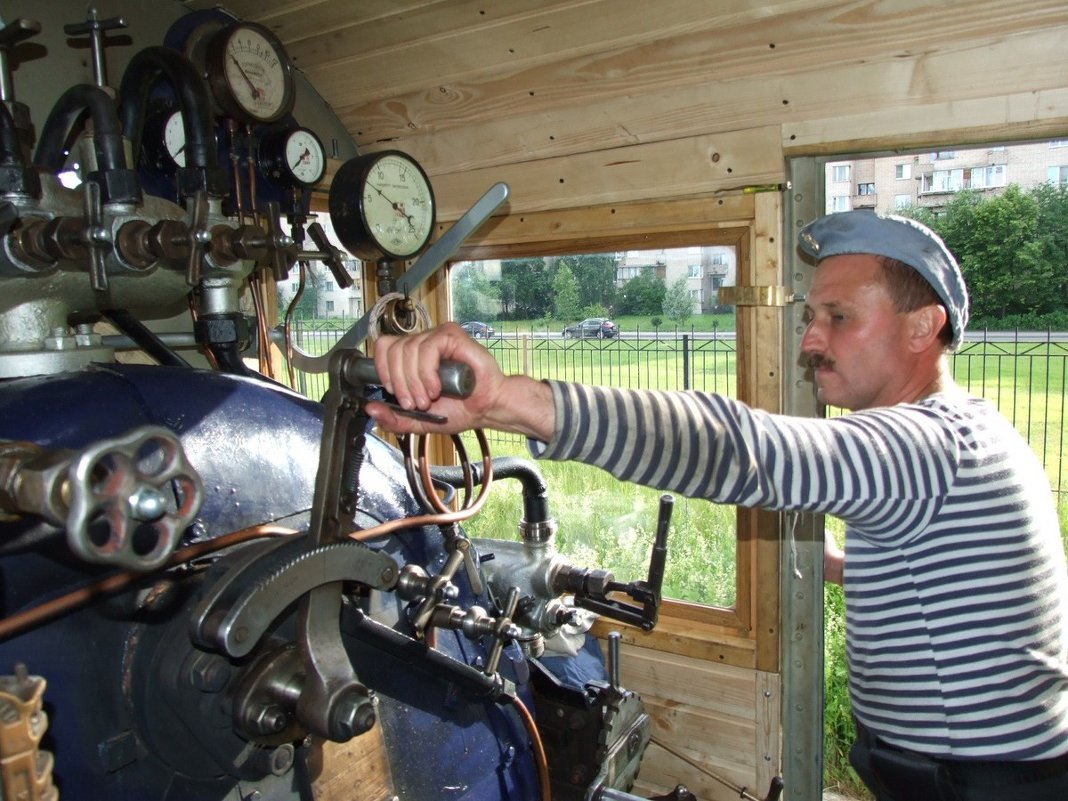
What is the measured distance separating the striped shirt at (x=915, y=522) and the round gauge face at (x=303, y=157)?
47.4 inches

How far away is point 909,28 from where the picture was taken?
1.60 metres

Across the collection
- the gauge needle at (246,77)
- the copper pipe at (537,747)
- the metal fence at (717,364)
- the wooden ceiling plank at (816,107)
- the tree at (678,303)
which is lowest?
the copper pipe at (537,747)

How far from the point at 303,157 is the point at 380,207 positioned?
1.02 feet

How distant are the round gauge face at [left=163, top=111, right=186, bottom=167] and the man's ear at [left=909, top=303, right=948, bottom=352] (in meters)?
1.42

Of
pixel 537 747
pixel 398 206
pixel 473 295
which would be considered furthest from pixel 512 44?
pixel 537 747

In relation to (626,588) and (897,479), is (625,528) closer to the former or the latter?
(626,588)

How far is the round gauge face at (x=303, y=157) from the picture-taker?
5.90 ft

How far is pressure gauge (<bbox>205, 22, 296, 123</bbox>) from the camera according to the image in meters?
1.66

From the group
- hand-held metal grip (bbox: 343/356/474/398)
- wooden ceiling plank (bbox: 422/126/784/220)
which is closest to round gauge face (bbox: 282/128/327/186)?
wooden ceiling plank (bbox: 422/126/784/220)

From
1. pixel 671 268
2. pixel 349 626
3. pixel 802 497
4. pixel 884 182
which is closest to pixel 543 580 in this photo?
pixel 349 626

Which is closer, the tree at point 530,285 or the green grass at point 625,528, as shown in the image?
the green grass at point 625,528

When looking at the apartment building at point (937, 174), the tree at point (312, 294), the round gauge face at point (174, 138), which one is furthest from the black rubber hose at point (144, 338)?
the apartment building at point (937, 174)

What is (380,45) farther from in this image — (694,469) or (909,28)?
(694,469)

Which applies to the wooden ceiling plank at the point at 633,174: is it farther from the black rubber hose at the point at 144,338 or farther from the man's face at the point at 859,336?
the black rubber hose at the point at 144,338
